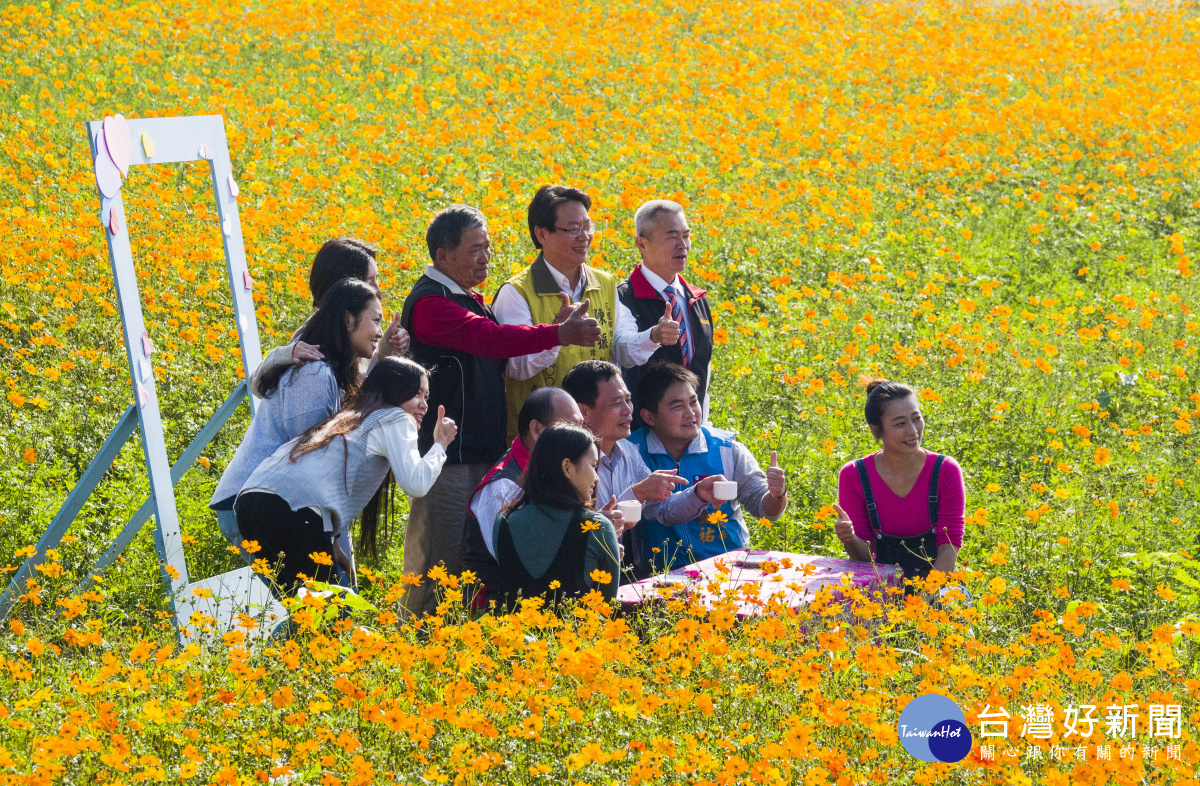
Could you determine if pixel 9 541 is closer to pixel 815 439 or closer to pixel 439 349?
pixel 439 349

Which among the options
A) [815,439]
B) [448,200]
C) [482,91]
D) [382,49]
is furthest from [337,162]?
[815,439]

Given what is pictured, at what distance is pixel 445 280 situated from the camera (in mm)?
4008

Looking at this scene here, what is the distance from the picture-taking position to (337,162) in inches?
332

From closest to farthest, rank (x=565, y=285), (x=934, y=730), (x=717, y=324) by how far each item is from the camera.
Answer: (x=934, y=730)
(x=565, y=285)
(x=717, y=324)

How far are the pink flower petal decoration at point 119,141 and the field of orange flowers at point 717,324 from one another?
4.12ft

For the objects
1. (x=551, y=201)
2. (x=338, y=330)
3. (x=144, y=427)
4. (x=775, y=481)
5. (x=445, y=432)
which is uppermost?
(x=551, y=201)

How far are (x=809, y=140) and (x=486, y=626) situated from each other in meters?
8.12

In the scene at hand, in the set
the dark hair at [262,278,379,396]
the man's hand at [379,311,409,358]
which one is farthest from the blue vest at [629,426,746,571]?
the dark hair at [262,278,379,396]

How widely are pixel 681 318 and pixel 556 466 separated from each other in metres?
1.40

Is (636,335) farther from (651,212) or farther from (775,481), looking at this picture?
(775,481)

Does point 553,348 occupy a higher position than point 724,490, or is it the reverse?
point 553,348

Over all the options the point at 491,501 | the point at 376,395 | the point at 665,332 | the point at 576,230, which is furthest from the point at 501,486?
the point at 576,230

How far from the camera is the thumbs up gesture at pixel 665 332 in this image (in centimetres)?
412

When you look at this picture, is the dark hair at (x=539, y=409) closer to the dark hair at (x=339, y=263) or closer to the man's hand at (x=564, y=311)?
the man's hand at (x=564, y=311)
